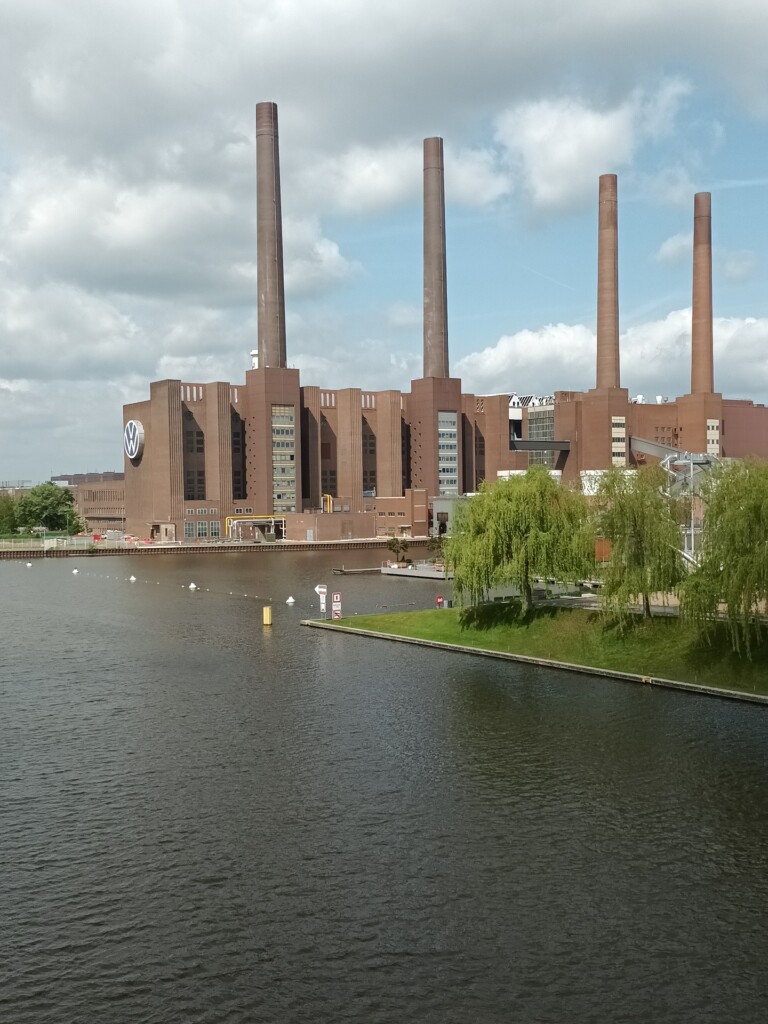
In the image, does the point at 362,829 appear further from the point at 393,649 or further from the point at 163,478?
the point at 163,478

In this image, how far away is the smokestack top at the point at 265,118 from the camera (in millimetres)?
155500

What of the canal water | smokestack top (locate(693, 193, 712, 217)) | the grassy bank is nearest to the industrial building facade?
smokestack top (locate(693, 193, 712, 217))

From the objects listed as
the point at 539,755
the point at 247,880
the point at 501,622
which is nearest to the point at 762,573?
the point at 539,755

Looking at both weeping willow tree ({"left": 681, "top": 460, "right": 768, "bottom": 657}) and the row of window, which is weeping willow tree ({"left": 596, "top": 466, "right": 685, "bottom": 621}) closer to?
weeping willow tree ({"left": 681, "top": 460, "right": 768, "bottom": 657})

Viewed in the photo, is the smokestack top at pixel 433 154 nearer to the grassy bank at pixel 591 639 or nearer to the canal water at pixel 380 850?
the grassy bank at pixel 591 639

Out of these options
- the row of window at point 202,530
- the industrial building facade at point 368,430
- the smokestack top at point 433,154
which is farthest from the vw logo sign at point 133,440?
the smokestack top at point 433,154

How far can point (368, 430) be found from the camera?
18262 cm

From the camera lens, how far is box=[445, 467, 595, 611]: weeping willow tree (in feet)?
183

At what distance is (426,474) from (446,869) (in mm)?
157267

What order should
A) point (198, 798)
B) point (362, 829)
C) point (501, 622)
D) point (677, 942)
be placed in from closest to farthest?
1. point (677, 942)
2. point (362, 829)
3. point (198, 798)
4. point (501, 622)

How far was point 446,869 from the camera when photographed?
23.9 m

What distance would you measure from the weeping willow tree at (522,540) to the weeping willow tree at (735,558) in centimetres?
1167

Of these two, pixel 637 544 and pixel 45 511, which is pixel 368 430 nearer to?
pixel 45 511

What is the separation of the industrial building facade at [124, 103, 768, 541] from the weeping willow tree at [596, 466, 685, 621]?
10821 centimetres
